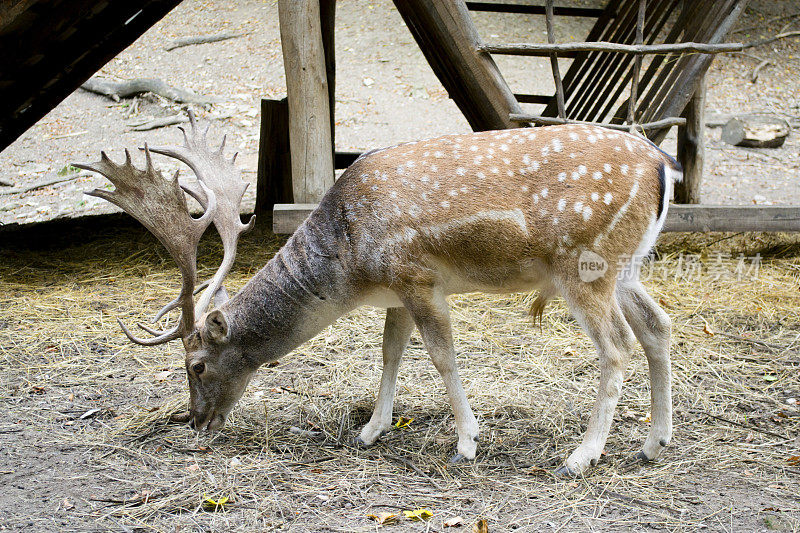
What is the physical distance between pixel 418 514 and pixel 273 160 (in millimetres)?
5549

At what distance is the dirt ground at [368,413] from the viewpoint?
332cm

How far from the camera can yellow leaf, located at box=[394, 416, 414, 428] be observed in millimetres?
4219

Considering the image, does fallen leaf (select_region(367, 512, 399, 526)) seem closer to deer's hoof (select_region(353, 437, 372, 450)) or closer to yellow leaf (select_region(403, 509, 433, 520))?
yellow leaf (select_region(403, 509, 433, 520))

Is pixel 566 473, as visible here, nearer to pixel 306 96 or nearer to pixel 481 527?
pixel 481 527

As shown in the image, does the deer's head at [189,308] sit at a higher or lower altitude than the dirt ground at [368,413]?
higher

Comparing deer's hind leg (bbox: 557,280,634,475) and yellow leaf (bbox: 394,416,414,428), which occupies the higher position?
deer's hind leg (bbox: 557,280,634,475)

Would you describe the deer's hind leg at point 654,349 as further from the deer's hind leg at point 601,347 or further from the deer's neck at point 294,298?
the deer's neck at point 294,298

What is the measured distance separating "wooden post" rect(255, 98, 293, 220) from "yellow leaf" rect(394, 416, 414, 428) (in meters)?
4.30

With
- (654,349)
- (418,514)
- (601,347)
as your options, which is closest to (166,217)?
(418,514)

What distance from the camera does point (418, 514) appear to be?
3.25m

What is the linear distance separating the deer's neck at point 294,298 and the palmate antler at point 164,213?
0.86ft

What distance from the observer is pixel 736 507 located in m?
3.28

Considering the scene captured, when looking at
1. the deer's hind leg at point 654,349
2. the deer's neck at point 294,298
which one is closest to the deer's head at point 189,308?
the deer's neck at point 294,298

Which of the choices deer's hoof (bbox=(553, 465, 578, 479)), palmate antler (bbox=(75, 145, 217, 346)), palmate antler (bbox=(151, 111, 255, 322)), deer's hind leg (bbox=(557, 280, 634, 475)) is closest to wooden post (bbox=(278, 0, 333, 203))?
palmate antler (bbox=(151, 111, 255, 322))
